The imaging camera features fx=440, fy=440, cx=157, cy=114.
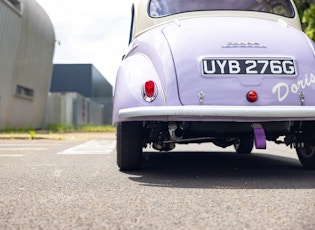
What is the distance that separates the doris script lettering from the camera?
3771mm

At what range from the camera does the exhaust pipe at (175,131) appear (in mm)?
3939

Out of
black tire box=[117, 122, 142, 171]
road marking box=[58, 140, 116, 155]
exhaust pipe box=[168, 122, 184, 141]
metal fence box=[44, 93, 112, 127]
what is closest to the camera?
exhaust pipe box=[168, 122, 184, 141]

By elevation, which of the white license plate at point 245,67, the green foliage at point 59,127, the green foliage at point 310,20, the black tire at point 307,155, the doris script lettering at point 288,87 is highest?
the green foliage at point 310,20

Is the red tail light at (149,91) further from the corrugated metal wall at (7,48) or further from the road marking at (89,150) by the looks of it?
the corrugated metal wall at (7,48)

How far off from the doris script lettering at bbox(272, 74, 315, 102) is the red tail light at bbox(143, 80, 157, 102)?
1.02m

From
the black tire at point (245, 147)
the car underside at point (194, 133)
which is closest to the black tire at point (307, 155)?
the car underside at point (194, 133)

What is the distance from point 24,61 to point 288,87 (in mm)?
20567

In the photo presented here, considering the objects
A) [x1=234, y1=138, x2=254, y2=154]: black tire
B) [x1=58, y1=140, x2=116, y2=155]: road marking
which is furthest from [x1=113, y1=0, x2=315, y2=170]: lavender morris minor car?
[x1=58, y1=140, x2=116, y2=155]: road marking

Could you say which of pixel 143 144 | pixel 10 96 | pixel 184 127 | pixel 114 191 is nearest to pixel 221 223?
pixel 114 191

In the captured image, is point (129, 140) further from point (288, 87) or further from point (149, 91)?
point (288, 87)

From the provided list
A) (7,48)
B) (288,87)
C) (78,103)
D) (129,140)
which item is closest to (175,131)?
(129,140)

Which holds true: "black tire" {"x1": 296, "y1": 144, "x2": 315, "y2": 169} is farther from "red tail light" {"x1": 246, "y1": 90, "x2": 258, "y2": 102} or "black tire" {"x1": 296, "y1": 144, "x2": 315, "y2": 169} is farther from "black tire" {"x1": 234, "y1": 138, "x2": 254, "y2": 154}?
"black tire" {"x1": 234, "y1": 138, "x2": 254, "y2": 154}

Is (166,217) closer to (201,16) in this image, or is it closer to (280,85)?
(280,85)

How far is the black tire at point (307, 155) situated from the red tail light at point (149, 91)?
6.21 ft
